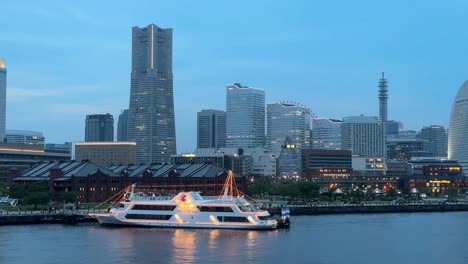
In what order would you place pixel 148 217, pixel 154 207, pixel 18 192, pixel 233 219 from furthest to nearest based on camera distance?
pixel 18 192
pixel 154 207
pixel 148 217
pixel 233 219

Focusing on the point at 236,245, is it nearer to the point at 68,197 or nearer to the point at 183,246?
the point at 183,246

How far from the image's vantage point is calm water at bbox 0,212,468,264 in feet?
235

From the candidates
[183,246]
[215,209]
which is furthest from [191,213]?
[183,246]

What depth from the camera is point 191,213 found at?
98.9 metres

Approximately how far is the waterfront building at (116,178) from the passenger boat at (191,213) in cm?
3738

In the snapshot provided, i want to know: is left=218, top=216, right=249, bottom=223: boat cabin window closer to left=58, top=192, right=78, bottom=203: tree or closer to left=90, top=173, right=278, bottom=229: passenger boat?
left=90, top=173, right=278, bottom=229: passenger boat

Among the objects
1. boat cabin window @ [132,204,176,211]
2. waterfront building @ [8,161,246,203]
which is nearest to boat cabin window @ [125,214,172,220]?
boat cabin window @ [132,204,176,211]

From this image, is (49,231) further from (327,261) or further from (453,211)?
(453,211)

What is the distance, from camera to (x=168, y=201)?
10031cm

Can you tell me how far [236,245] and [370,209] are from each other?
235 ft

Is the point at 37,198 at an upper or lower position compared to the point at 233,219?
upper

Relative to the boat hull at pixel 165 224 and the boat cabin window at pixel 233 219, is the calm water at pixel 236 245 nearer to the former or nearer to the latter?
the boat hull at pixel 165 224

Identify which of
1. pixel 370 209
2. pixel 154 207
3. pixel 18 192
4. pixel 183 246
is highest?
pixel 18 192

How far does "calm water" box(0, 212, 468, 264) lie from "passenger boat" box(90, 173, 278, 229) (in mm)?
2366
